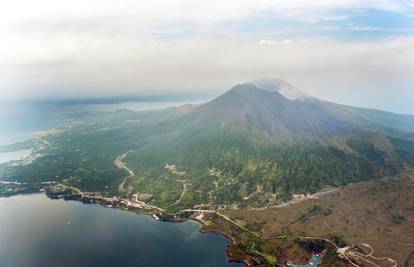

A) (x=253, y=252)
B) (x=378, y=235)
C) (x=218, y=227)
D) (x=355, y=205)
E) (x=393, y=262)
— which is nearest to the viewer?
(x=393, y=262)

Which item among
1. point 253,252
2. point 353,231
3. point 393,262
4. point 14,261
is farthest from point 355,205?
point 14,261

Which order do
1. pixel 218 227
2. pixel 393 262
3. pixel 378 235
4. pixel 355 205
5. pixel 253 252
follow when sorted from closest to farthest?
1. pixel 393 262
2. pixel 253 252
3. pixel 378 235
4. pixel 218 227
5. pixel 355 205

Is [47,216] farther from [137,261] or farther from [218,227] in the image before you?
[218,227]

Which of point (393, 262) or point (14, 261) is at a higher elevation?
point (14, 261)

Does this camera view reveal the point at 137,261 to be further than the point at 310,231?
No

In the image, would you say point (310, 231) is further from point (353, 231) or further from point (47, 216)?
point (47, 216)

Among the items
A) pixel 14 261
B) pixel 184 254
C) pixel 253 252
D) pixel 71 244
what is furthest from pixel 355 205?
pixel 14 261
